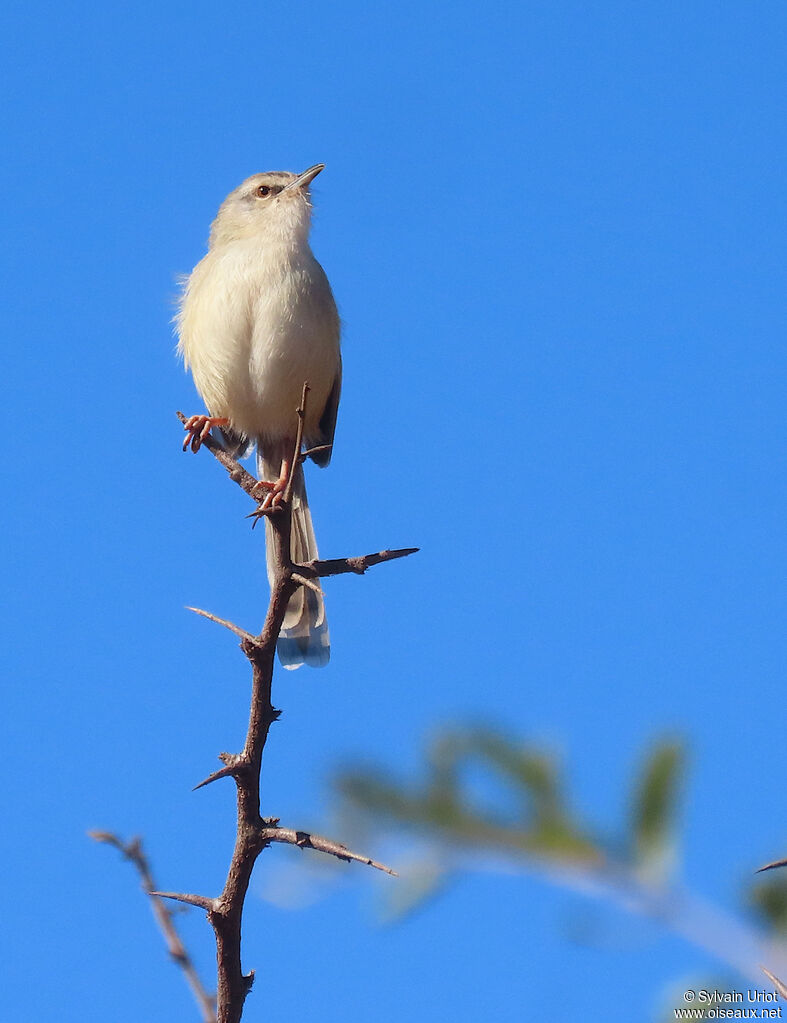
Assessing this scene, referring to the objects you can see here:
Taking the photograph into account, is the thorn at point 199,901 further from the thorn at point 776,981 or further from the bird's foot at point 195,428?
the bird's foot at point 195,428

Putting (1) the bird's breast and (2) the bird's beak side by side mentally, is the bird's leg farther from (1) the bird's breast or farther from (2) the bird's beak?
(2) the bird's beak

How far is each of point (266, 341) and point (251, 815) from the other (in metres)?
3.56

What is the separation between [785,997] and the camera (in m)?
1.33

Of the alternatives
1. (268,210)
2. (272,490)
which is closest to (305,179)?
(268,210)

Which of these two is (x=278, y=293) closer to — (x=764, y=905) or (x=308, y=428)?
(x=308, y=428)

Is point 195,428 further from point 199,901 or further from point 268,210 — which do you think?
point 199,901

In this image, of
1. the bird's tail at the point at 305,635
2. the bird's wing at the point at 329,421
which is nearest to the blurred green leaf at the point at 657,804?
the bird's tail at the point at 305,635

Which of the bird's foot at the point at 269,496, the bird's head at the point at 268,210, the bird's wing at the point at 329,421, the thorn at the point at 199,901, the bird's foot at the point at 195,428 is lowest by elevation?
the thorn at the point at 199,901

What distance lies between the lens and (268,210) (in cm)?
659

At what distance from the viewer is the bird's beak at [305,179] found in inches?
264

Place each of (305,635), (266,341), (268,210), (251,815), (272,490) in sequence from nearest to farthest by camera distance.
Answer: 1. (251,815)
2. (272,490)
3. (305,635)
4. (266,341)
5. (268,210)

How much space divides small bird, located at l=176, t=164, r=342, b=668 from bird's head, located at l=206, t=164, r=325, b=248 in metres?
0.01

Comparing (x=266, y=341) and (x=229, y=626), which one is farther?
(x=266, y=341)

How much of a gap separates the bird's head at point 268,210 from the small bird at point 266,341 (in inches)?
0.5
